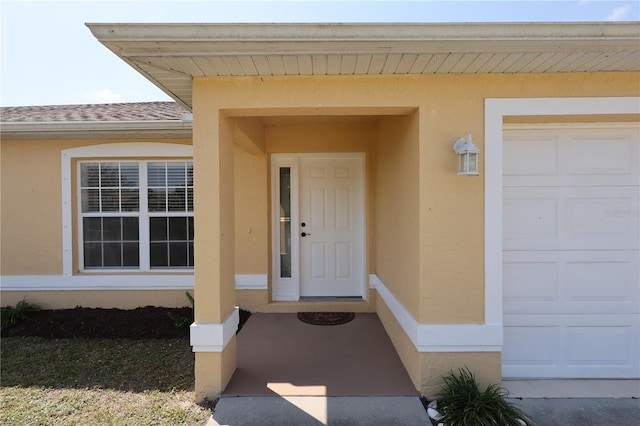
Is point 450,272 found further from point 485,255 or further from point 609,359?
point 609,359

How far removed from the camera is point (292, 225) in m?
5.37

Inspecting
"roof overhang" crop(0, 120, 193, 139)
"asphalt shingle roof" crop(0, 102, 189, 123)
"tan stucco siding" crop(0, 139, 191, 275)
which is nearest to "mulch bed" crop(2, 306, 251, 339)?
"tan stucco siding" crop(0, 139, 191, 275)

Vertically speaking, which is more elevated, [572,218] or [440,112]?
[440,112]

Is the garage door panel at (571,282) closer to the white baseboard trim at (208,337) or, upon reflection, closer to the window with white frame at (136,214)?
the white baseboard trim at (208,337)

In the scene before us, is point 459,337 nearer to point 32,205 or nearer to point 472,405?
point 472,405

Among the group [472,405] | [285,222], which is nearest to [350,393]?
[472,405]

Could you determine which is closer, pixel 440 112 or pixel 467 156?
pixel 467 156

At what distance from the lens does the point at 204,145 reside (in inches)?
115

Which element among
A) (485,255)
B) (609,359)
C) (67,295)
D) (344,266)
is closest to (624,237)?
(609,359)

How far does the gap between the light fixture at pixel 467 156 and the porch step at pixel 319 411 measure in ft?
6.37

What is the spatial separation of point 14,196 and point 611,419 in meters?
7.71

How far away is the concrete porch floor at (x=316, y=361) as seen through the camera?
3.04m

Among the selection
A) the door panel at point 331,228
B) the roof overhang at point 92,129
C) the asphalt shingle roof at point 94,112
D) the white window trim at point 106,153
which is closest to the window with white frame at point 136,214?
the white window trim at point 106,153

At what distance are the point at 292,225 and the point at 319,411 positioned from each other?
3009 millimetres
